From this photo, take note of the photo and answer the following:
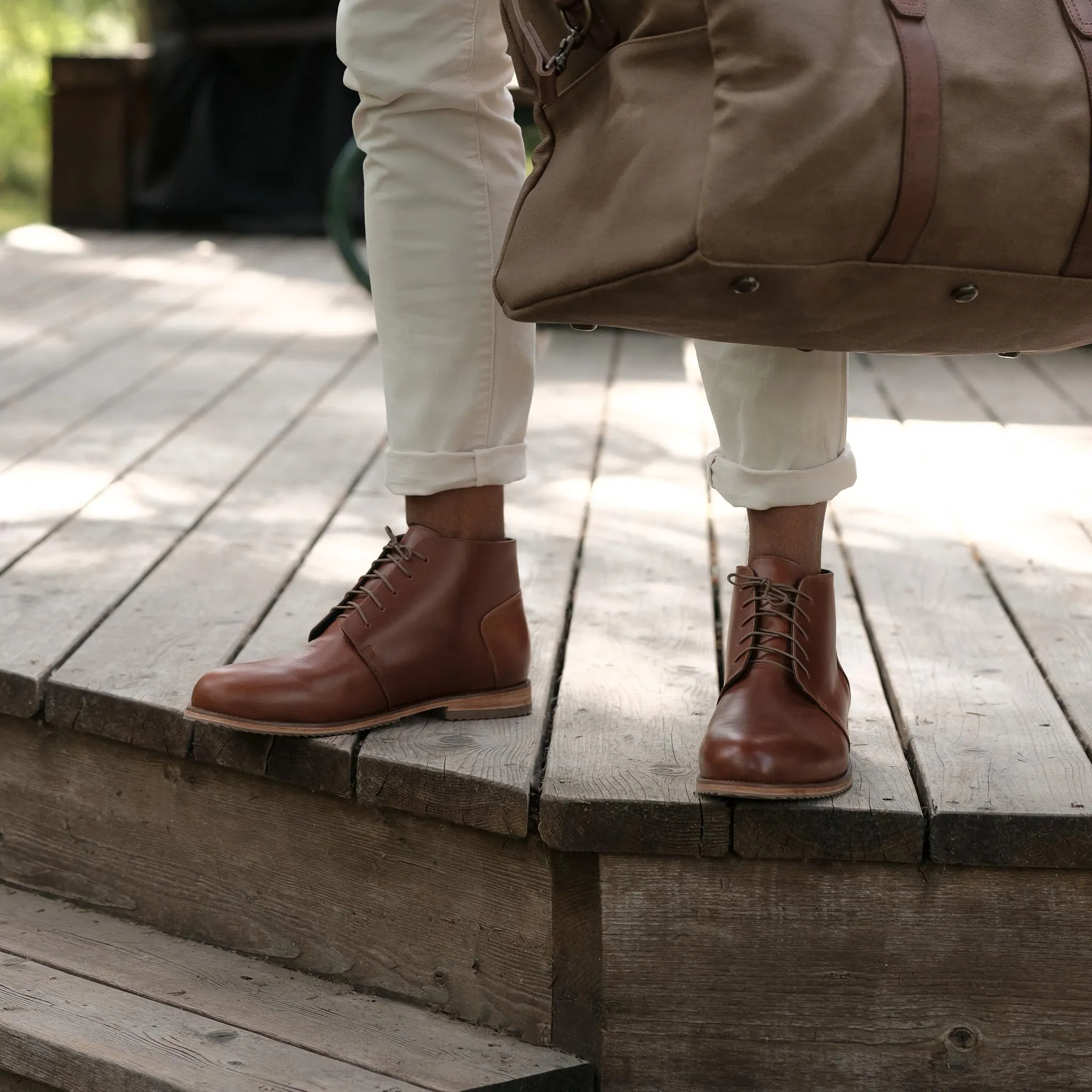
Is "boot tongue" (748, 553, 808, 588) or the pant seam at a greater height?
the pant seam

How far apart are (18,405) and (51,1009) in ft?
4.90

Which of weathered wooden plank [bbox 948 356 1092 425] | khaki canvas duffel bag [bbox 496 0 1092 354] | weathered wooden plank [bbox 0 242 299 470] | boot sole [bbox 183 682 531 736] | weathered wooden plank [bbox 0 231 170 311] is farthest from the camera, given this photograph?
weathered wooden plank [bbox 0 231 170 311]

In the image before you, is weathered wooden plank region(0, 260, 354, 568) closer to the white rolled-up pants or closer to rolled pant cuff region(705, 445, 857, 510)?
the white rolled-up pants

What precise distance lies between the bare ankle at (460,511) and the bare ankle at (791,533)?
0.77 ft

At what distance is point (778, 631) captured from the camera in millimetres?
1119

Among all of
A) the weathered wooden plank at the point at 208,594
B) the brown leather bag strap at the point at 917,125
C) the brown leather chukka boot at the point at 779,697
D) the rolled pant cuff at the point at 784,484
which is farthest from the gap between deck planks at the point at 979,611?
the weathered wooden plank at the point at 208,594

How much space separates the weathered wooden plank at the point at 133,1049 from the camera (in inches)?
44.9

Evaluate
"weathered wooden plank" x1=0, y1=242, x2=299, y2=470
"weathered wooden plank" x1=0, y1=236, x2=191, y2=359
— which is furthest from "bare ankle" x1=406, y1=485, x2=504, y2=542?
"weathered wooden plank" x1=0, y1=236, x2=191, y2=359

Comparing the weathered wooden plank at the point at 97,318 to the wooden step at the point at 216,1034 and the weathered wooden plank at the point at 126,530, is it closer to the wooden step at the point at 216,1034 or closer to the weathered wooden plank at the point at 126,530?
the weathered wooden plank at the point at 126,530

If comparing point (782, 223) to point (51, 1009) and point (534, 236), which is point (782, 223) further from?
point (51, 1009)

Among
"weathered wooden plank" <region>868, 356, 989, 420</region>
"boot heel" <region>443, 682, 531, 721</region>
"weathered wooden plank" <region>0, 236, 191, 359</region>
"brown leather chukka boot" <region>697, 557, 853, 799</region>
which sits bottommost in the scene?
"weathered wooden plank" <region>0, 236, 191, 359</region>

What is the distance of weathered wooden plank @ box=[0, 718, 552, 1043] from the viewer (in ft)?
4.00

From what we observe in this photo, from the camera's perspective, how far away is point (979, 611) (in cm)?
159

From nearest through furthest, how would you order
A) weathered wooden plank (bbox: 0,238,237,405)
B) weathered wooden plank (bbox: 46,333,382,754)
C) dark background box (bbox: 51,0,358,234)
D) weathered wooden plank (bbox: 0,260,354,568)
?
1. weathered wooden plank (bbox: 46,333,382,754)
2. weathered wooden plank (bbox: 0,260,354,568)
3. weathered wooden plank (bbox: 0,238,237,405)
4. dark background box (bbox: 51,0,358,234)
